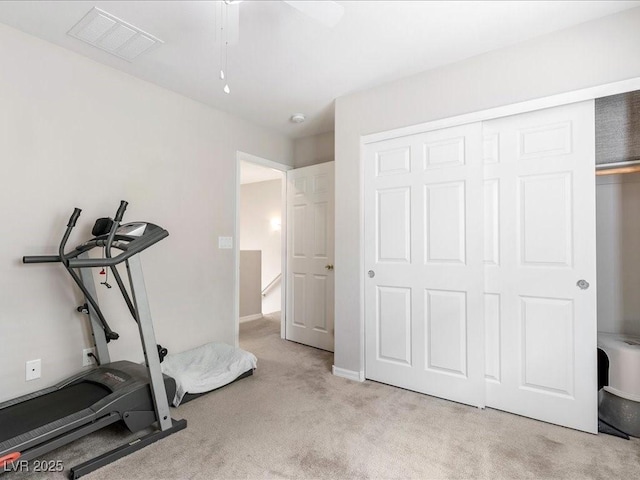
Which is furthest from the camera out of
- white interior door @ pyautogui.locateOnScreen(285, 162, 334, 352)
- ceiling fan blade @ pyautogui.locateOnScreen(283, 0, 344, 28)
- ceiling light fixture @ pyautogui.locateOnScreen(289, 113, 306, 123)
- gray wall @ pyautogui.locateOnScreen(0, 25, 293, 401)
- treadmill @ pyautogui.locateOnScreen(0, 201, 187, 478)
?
white interior door @ pyautogui.locateOnScreen(285, 162, 334, 352)

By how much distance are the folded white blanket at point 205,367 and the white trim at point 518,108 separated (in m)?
2.24

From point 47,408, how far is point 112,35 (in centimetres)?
231

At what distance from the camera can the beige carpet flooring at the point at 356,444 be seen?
1728 mm

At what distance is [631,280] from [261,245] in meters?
5.72

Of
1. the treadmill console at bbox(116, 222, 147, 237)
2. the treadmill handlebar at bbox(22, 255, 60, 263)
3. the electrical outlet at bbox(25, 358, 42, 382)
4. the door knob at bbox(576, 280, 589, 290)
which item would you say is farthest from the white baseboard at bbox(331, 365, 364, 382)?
the treadmill handlebar at bbox(22, 255, 60, 263)

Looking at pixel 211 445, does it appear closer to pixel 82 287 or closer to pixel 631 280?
pixel 82 287

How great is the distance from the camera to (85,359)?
2.46 m

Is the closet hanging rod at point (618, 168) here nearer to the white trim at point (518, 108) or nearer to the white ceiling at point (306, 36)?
the white trim at point (518, 108)

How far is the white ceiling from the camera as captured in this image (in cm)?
196

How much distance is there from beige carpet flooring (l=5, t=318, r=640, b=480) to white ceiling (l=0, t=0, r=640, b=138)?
2516 millimetres

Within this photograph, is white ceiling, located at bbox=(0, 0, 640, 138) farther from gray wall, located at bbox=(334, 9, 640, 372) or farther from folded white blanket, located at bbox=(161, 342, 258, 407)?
folded white blanket, located at bbox=(161, 342, 258, 407)

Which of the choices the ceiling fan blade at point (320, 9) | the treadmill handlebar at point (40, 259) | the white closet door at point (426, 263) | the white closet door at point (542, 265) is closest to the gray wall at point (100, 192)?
the treadmill handlebar at point (40, 259)

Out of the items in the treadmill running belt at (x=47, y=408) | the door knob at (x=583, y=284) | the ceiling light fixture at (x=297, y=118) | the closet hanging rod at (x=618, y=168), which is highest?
the ceiling light fixture at (x=297, y=118)


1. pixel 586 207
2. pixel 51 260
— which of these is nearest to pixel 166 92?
pixel 51 260
